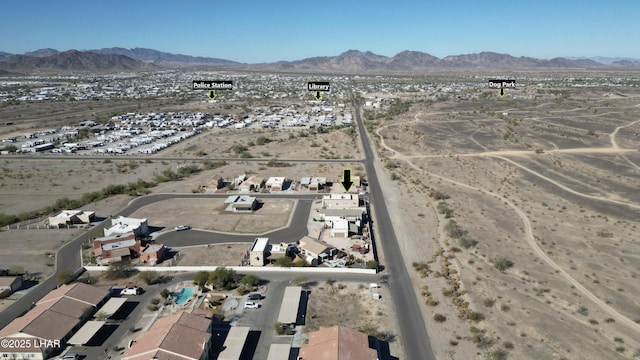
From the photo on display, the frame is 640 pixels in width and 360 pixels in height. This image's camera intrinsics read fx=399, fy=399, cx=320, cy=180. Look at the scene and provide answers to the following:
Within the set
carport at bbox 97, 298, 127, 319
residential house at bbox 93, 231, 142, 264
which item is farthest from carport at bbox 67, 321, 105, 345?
residential house at bbox 93, 231, 142, 264

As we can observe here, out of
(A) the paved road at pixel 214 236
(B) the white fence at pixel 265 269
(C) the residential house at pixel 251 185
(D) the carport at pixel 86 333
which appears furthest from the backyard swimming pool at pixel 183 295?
(C) the residential house at pixel 251 185

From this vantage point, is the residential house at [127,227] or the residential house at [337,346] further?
the residential house at [127,227]

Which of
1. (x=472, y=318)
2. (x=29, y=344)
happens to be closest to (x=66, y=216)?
(x=29, y=344)

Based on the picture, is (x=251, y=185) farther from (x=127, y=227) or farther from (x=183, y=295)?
(x=183, y=295)

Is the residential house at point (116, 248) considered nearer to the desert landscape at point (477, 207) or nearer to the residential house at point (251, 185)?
the desert landscape at point (477, 207)

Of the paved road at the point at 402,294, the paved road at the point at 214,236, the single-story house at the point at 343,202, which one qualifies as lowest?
the paved road at the point at 402,294

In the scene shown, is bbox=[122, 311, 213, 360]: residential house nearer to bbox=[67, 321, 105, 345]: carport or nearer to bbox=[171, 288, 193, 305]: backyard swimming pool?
bbox=[67, 321, 105, 345]: carport

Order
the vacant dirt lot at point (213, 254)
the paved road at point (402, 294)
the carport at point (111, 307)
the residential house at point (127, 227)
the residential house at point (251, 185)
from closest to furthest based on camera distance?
the paved road at point (402, 294) → the carport at point (111, 307) → the vacant dirt lot at point (213, 254) → the residential house at point (127, 227) → the residential house at point (251, 185)
